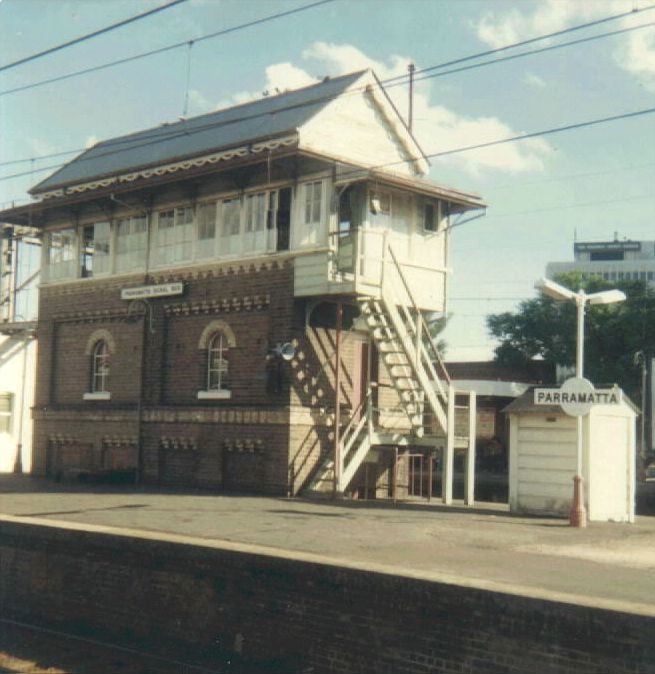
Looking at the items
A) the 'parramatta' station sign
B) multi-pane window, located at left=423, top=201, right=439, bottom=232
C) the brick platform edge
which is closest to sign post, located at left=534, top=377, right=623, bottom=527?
the 'parramatta' station sign

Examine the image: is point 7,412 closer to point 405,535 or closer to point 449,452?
point 449,452

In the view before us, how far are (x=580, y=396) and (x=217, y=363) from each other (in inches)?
355

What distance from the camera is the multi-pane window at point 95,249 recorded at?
987 inches

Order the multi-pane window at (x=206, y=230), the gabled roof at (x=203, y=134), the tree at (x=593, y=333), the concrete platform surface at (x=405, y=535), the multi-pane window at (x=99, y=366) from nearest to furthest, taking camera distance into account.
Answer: the concrete platform surface at (x=405, y=535) < the gabled roof at (x=203, y=134) < the multi-pane window at (x=206, y=230) < the multi-pane window at (x=99, y=366) < the tree at (x=593, y=333)

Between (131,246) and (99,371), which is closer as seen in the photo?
(131,246)

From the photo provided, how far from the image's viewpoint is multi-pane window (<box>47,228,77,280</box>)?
1019 inches

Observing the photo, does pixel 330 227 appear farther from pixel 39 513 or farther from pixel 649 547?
pixel 649 547

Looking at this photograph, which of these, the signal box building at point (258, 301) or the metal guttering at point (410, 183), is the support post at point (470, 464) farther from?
the metal guttering at point (410, 183)

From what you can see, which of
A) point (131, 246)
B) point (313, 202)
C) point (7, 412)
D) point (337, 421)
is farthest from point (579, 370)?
point (7, 412)

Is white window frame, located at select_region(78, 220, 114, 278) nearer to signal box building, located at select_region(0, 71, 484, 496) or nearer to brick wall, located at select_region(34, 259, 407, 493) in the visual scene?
signal box building, located at select_region(0, 71, 484, 496)

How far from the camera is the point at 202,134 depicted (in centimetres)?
2416

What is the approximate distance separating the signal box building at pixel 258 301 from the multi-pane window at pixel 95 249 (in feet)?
0.17

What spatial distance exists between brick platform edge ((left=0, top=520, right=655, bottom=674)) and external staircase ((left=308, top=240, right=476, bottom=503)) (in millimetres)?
7763

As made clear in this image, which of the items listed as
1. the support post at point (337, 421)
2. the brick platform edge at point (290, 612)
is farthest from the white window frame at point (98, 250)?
the brick platform edge at point (290, 612)
